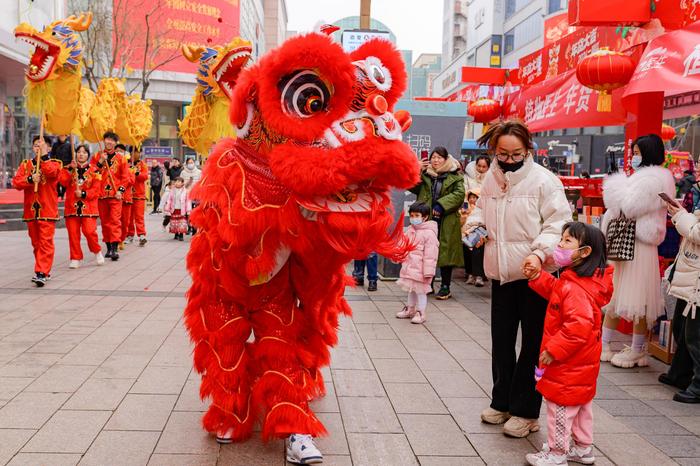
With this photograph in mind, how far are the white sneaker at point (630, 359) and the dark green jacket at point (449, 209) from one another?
2963 mm

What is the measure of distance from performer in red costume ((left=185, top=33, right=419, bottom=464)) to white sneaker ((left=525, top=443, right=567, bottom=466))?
1.05m

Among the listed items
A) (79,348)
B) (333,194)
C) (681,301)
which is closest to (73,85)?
(79,348)

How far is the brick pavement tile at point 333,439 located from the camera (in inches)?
137

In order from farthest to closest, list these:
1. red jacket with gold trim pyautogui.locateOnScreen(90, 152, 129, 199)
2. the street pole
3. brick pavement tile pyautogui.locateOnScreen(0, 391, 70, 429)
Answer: the street pole < red jacket with gold trim pyautogui.locateOnScreen(90, 152, 129, 199) < brick pavement tile pyautogui.locateOnScreen(0, 391, 70, 429)

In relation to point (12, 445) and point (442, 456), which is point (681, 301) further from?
point (12, 445)

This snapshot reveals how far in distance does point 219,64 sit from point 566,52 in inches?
240

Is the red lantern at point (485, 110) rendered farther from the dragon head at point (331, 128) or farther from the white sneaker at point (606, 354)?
the dragon head at point (331, 128)

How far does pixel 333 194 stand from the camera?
114 inches

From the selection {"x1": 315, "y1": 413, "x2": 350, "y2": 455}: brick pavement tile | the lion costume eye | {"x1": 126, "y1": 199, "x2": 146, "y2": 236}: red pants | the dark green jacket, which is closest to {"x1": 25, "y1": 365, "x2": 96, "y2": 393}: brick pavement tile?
{"x1": 315, "y1": 413, "x2": 350, "y2": 455}: brick pavement tile

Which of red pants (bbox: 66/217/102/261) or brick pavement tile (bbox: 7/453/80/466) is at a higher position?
red pants (bbox: 66/217/102/261)

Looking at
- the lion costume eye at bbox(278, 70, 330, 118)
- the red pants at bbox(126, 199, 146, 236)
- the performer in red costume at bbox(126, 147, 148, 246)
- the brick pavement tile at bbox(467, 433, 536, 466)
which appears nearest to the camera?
the lion costume eye at bbox(278, 70, 330, 118)

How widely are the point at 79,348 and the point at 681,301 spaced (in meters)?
4.51

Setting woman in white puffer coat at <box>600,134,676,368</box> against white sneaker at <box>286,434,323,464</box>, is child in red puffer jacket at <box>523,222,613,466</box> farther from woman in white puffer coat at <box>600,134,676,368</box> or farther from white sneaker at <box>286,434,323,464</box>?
woman in white puffer coat at <box>600,134,676,368</box>

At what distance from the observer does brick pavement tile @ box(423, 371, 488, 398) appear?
444 cm
